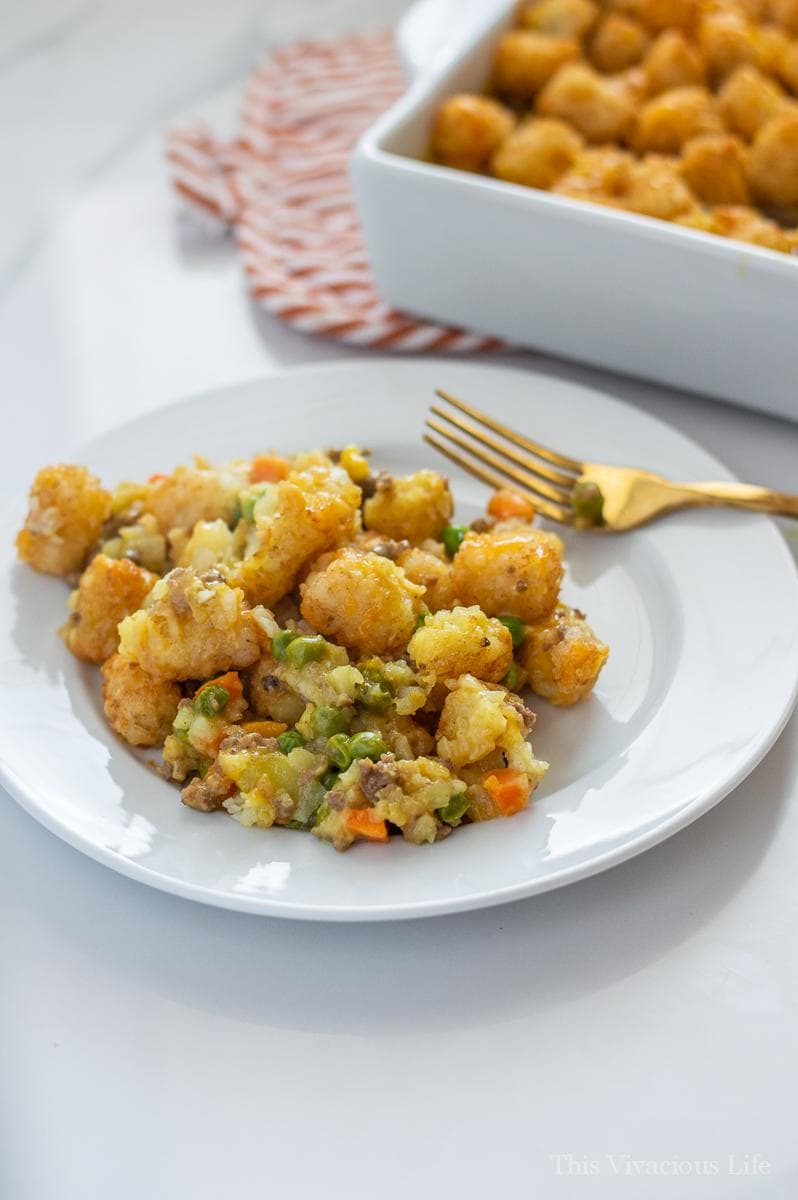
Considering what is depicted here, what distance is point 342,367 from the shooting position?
219 centimetres

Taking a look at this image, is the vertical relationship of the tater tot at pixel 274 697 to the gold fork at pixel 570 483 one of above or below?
above

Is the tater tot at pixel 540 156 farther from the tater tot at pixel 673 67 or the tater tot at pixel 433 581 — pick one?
the tater tot at pixel 433 581

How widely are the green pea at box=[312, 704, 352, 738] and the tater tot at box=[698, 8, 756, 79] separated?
5.28 ft

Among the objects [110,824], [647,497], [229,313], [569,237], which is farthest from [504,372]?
[110,824]

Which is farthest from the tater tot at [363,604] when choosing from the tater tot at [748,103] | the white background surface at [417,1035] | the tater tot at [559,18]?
the tater tot at [559,18]

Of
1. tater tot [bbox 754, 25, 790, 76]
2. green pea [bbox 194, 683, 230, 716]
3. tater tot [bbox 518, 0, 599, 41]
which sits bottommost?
green pea [bbox 194, 683, 230, 716]

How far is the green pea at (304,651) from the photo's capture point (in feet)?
5.18

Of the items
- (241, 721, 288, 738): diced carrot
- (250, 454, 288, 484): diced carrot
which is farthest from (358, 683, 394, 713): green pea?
(250, 454, 288, 484): diced carrot

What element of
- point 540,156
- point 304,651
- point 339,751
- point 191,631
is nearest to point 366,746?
point 339,751

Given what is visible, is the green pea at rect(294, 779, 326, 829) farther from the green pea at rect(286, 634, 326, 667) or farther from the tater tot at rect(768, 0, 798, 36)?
the tater tot at rect(768, 0, 798, 36)

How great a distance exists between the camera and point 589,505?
1.94 m

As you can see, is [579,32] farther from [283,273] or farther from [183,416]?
[183,416]

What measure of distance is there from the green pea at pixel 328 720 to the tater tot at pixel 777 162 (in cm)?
130

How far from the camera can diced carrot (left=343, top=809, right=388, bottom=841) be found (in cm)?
147
